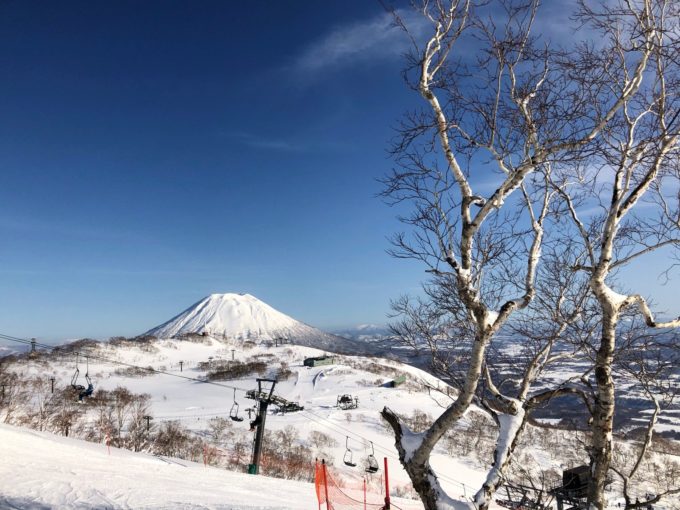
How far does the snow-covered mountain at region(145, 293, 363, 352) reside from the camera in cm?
14125

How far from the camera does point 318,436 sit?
98.8ft

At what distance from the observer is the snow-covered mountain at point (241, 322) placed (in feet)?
463

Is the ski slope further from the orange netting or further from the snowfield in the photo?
the orange netting

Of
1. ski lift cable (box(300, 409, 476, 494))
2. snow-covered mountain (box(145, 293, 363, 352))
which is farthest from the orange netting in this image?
snow-covered mountain (box(145, 293, 363, 352))

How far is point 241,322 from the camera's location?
166875mm

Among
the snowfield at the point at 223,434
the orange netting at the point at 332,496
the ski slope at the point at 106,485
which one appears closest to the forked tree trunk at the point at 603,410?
the snowfield at the point at 223,434

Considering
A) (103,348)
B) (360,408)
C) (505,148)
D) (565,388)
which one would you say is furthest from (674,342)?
(103,348)

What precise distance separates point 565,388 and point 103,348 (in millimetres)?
61345

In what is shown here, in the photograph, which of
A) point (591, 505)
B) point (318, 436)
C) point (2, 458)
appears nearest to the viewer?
point (591, 505)

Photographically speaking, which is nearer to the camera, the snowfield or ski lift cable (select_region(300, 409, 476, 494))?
the snowfield

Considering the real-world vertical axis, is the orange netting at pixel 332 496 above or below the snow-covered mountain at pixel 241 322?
below

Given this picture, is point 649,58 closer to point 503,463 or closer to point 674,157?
point 674,157

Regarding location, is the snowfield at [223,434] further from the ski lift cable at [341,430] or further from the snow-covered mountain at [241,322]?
the snow-covered mountain at [241,322]

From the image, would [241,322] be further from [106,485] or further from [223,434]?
[106,485]
